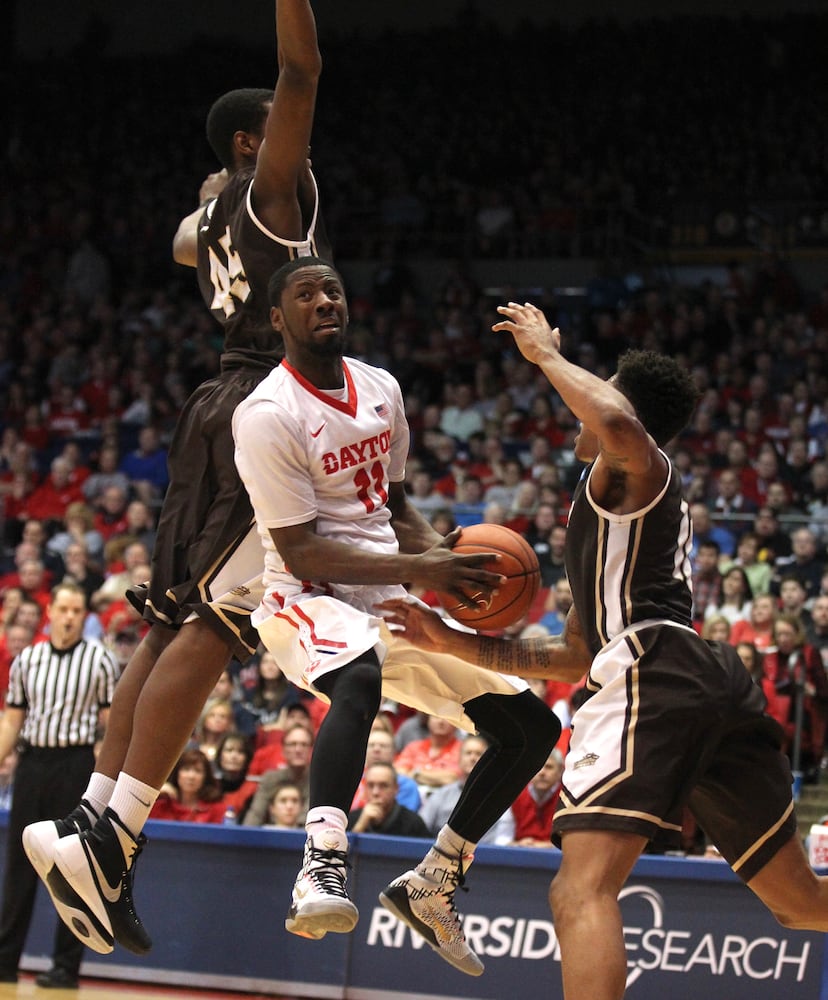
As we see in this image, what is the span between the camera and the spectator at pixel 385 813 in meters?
7.67

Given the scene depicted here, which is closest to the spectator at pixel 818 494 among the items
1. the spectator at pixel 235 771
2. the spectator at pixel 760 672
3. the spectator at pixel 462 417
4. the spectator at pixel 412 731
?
the spectator at pixel 760 672

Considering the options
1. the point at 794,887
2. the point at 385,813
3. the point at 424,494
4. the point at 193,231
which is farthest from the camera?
the point at 424,494

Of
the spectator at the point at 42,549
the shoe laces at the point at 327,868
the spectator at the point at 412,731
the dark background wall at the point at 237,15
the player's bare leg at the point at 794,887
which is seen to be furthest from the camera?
the dark background wall at the point at 237,15

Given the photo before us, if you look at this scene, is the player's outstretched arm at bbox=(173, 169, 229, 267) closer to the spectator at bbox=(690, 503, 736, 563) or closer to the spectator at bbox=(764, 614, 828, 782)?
Result: the spectator at bbox=(764, 614, 828, 782)

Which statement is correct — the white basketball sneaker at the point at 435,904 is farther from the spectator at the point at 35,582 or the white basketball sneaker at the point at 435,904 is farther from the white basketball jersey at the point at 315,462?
the spectator at the point at 35,582

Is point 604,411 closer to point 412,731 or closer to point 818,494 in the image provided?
point 412,731

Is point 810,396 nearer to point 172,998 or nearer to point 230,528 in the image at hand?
point 172,998

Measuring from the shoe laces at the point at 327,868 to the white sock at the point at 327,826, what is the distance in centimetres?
2

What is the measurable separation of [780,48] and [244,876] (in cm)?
1473

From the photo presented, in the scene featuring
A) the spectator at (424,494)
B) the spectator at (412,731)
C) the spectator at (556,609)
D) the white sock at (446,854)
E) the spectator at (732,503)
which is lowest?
the spectator at (412,731)

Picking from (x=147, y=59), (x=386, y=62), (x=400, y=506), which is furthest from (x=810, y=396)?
(x=147, y=59)

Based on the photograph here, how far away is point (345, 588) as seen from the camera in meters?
4.32

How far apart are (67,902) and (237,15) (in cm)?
1936

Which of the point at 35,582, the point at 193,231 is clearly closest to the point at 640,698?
the point at 193,231
